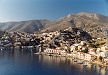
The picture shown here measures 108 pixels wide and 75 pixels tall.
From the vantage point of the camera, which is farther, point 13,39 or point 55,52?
point 13,39

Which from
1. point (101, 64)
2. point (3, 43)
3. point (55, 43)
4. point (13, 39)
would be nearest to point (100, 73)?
point (101, 64)

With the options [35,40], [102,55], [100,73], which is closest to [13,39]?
[35,40]

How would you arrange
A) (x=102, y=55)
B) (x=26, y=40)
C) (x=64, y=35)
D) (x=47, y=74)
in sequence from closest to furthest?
(x=47, y=74) < (x=102, y=55) < (x=64, y=35) < (x=26, y=40)

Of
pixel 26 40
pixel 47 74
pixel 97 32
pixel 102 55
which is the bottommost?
pixel 47 74

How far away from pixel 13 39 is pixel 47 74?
298ft

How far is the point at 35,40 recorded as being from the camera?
113 metres

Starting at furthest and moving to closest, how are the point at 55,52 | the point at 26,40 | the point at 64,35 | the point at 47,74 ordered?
the point at 26,40 < the point at 64,35 < the point at 55,52 < the point at 47,74

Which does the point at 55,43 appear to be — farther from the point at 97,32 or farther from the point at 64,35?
the point at 97,32

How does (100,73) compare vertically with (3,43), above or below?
below

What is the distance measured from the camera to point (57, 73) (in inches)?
1145

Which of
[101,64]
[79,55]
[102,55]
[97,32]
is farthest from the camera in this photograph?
[97,32]

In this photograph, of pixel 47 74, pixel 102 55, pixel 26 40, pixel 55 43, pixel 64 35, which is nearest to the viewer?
pixel 47 74

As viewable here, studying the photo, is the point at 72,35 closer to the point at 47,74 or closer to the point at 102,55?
the point at 102,55

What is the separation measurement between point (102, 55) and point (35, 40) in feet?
259
